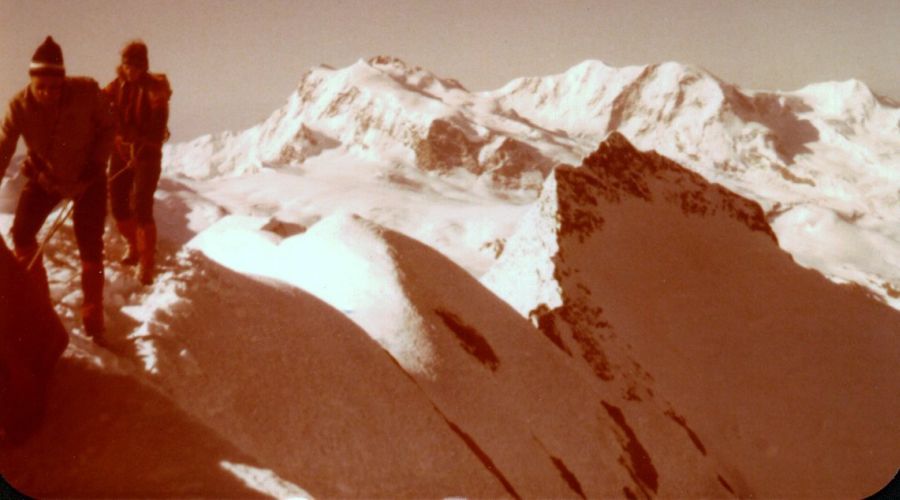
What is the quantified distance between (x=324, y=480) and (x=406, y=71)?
169 metres

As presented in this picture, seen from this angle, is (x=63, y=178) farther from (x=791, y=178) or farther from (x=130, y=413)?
(x=791, y=178)


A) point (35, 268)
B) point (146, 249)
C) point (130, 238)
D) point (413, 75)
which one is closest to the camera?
point (35, 268)

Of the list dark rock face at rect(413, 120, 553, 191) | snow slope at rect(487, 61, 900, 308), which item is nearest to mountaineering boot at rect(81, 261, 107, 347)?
dark rock face at rect(413, 120, 553, 191)

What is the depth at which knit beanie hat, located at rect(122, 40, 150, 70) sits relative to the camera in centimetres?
708

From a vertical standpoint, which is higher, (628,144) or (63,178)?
(63,178)

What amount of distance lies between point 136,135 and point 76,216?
3.31 ft

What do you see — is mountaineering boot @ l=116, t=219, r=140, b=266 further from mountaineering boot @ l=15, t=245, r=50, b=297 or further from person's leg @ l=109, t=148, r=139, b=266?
mountaineering boot @ l=15, t=245, r=50, b=297

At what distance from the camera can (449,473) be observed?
27.7 feet

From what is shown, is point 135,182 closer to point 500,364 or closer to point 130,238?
point 130,238

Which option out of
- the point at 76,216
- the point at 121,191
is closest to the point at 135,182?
the point at 121,191

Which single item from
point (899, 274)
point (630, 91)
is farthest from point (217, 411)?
point (630, 91)

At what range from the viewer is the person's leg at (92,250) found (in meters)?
6.79

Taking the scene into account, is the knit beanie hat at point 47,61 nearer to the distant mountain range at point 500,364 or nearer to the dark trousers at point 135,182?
the dark trousers at point 135,182

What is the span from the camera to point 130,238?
7.65 m
